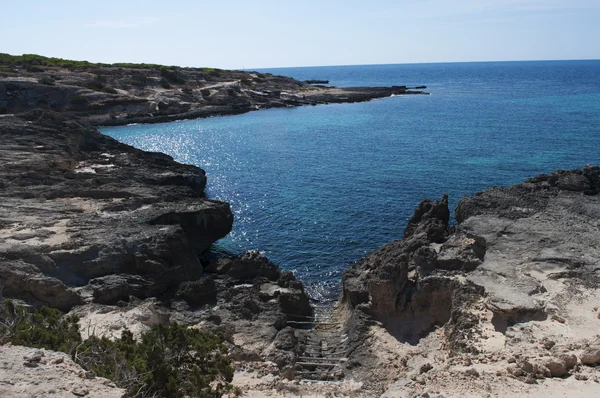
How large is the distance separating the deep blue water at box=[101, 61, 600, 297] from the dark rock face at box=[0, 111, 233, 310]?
282 inches

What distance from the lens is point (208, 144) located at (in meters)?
84.2

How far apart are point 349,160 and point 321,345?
42.9 m

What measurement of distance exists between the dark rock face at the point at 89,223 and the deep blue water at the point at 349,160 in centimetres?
717

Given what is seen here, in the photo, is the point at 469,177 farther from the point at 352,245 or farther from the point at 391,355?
the point at 391,355

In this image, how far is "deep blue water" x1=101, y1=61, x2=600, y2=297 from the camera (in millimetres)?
43719

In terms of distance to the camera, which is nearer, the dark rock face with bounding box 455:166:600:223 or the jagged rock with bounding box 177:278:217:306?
the jagged rock with bounding box 177:278:217:306

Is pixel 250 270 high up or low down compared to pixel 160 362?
down

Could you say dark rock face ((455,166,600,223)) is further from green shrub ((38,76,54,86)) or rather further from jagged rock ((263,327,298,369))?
green shrub ((38,76,54,86))

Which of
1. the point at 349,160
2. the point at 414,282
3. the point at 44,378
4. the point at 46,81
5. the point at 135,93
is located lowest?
the point at 414,282

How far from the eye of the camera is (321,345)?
28.8m

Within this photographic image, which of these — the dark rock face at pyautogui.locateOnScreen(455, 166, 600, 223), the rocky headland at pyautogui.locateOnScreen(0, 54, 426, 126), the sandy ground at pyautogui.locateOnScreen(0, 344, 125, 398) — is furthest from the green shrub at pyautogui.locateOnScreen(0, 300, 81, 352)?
the rocky headland at pyautogui.locateOnScreen(0, 54, 426, 126)

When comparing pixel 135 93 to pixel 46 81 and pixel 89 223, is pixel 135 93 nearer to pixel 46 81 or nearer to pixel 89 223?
pixel 46 81

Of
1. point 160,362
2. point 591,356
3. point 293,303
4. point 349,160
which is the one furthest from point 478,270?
point 349,160

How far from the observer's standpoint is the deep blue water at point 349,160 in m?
43.7
